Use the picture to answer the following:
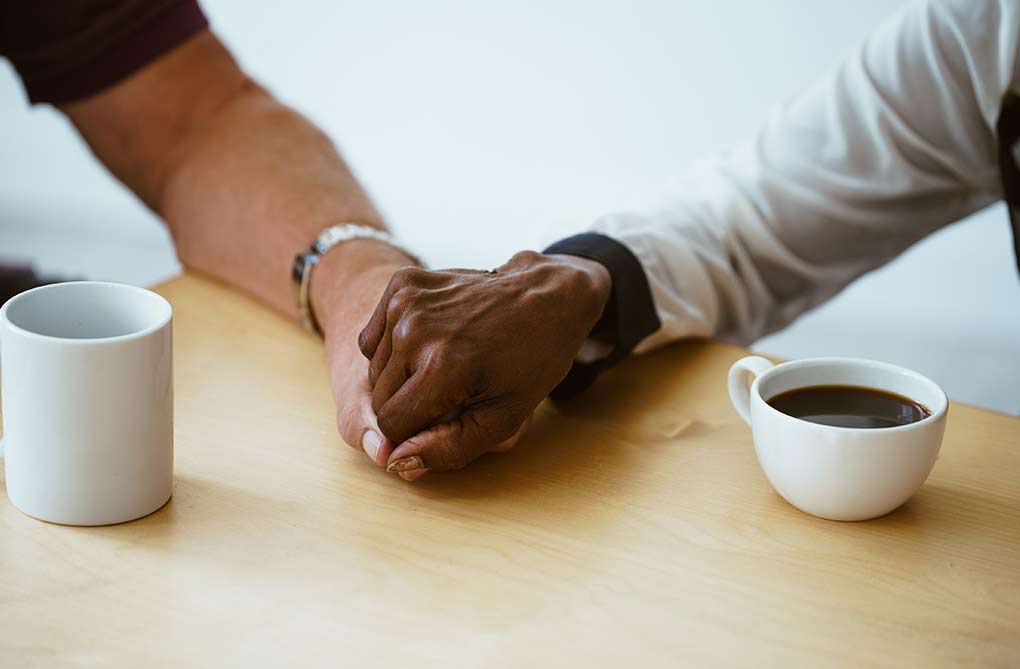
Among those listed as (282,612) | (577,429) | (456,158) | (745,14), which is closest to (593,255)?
(577,429)

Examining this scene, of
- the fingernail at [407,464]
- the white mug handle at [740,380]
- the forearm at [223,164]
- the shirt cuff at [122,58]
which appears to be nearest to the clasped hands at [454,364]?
the fingernail at [407,464]

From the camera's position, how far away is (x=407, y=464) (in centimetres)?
69

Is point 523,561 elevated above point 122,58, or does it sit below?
below

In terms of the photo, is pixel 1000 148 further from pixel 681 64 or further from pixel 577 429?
pixel 681 64

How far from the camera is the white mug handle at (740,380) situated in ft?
2.42

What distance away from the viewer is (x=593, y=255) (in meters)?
0.87

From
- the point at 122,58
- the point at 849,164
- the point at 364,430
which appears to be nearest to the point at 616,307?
the point at 364,430

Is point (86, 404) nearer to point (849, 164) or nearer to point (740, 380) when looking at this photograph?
point (740, 380)

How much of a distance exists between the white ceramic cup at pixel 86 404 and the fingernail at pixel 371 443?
0.41ft

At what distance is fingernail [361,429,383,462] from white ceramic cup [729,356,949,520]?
250 mm

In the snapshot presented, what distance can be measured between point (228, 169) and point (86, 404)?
0.52 meters

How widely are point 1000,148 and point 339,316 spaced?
0.68 meters

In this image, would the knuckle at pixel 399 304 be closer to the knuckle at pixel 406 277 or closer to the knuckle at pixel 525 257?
the knuckle at pixel 406 277

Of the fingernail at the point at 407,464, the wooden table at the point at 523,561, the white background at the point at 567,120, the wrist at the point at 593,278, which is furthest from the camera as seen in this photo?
the white background at the point at 567,120
